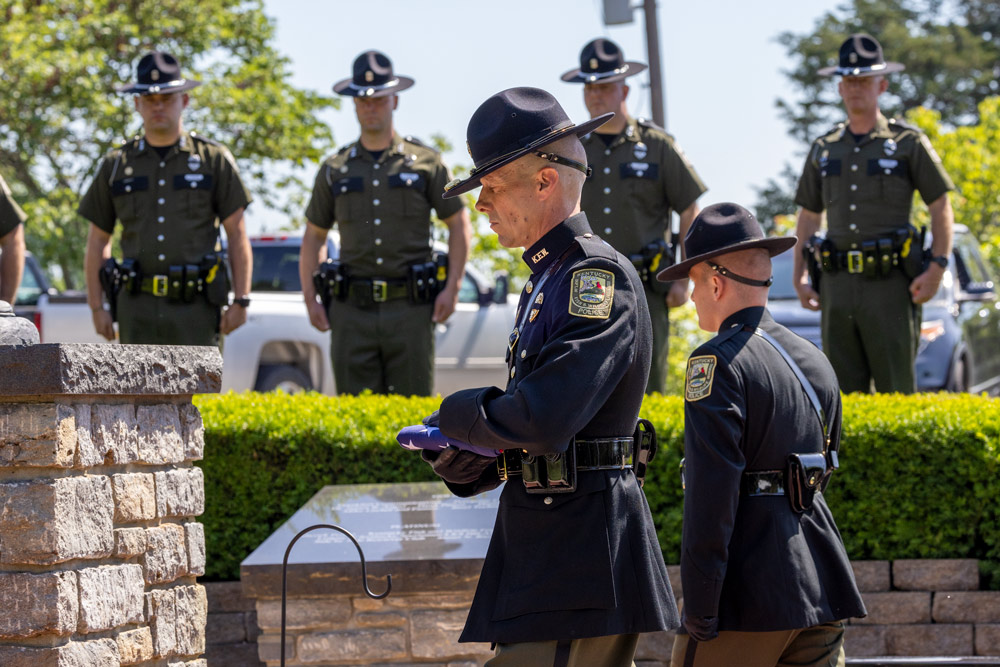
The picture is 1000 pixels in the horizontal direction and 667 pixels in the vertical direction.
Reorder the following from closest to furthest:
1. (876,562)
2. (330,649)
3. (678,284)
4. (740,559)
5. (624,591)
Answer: (624,591), (740,559), (330,649), (876,562), (678,284)

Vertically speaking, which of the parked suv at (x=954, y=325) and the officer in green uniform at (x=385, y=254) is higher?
the officer in green uniform at (x=385, y=254)

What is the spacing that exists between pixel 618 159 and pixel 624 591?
4750mm

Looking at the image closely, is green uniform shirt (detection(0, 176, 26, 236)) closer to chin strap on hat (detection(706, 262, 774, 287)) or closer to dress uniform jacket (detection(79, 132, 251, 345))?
dress uniform jacket (detection(79, 132, 251, 345))

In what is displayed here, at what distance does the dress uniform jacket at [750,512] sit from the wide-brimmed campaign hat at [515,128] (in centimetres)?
80

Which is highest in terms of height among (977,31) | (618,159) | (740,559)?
(977,31)

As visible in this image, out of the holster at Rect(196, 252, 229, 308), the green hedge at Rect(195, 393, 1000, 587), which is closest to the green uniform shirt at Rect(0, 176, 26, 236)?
the holster at Rect(196, 252, 229, 308)

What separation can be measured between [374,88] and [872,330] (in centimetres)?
323

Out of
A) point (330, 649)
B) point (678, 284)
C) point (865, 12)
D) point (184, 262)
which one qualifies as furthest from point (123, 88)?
point (865, 12)

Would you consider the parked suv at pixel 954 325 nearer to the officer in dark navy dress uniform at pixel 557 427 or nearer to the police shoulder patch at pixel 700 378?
the police shoulder patch at pixel 700 378

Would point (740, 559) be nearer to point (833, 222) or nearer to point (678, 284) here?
point (678, 284)

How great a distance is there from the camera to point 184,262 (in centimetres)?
735

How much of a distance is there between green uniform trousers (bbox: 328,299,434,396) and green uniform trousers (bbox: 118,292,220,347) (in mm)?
755

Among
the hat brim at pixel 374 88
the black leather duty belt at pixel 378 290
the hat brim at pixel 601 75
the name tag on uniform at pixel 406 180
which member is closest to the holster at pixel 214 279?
the black leather duty belt at pixel 378 290

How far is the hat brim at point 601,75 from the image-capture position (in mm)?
7297
